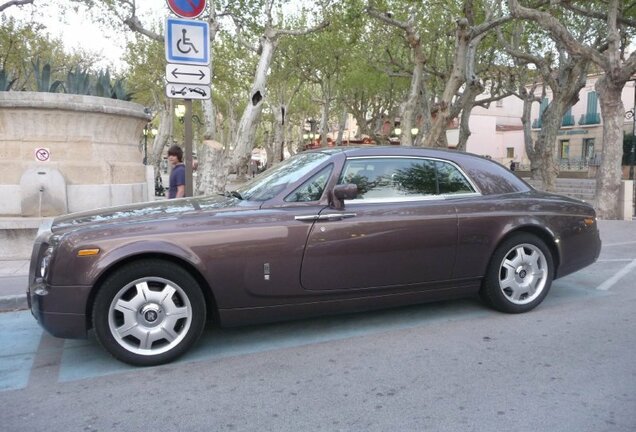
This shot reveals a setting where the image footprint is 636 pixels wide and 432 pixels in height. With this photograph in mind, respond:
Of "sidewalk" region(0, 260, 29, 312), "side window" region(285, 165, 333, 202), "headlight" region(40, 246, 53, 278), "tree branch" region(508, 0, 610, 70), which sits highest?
"tree branch" region(508, 0, 610, 70)

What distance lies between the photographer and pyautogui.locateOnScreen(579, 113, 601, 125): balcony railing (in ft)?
131

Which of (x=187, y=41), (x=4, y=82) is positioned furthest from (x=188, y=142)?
(x=4, y=82)

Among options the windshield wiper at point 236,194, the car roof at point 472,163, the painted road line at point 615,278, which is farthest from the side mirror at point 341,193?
the painted road line at point 615,278

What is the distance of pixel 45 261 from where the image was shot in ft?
11.9

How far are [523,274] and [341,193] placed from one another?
206 centimetres

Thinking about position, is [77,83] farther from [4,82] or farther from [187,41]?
[187,41]

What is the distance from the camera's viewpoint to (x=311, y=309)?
4.08 m

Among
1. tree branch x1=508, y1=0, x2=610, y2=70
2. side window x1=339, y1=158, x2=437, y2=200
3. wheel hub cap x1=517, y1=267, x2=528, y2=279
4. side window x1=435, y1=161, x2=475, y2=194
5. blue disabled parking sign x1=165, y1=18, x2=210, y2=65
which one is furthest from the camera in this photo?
tree branch x1=508, y1=0, x2=610, y2=70

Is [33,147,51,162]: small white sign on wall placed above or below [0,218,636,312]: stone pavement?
above

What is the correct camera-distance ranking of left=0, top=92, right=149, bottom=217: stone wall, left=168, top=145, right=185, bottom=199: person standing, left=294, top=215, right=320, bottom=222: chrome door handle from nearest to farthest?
left=294, top=215, right=320, bottom=222: chrome door handle, left=168, top=145, right=185, bottom=199: person standing, left=0, top=92, right=149, bottom=217: stone wall

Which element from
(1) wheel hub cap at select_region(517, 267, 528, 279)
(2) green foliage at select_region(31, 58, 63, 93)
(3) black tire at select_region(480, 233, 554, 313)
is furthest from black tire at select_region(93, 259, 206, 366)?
(2) green foliage at select_region(31, 58, 63, 93)

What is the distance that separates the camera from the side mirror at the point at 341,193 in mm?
4031

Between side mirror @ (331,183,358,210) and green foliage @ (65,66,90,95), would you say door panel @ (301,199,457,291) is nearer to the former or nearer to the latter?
side mirror @ (331,183,358,210)

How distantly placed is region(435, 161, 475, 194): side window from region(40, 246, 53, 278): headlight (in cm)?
319
